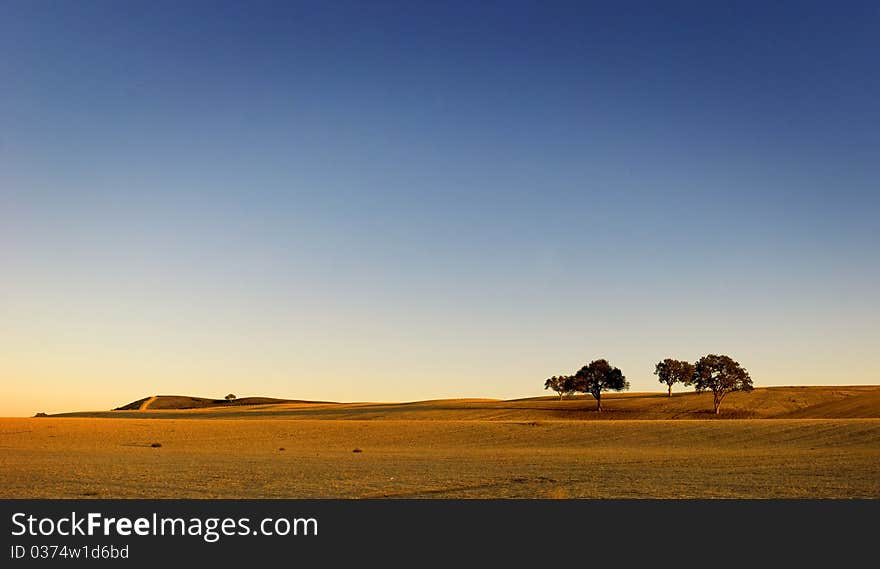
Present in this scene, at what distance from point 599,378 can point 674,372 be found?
9448 millimetres

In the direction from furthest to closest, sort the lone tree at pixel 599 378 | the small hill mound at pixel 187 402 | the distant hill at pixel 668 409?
the small hill mound at pixel 187 402 → the lone tree at pixel 599 378 → the distant hill at pixel 668 409

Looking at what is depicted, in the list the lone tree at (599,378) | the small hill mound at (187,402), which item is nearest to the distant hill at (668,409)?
the lone tree at (599,378)

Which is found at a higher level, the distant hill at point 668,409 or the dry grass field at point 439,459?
the dry grass field at point 439,459

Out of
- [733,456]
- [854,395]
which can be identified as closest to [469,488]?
[733,456]

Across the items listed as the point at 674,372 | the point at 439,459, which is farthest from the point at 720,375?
the point at 439,459

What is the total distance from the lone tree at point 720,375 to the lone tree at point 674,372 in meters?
1.18

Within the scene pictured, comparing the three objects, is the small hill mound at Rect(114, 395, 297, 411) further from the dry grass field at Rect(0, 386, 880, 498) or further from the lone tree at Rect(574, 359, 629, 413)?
the dry grass field at Rect(0, 386, 880, 498)

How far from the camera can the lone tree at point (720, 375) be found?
93.3 metres

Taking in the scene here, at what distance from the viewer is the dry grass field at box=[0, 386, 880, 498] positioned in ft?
74.7

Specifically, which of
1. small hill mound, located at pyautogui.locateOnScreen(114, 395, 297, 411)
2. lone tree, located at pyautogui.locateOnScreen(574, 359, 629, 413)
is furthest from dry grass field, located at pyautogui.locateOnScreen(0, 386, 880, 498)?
small hill mound, located at pyautogui.locateOnScreen(114, 395, 297, 411)

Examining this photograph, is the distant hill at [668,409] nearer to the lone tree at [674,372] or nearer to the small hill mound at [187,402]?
the lone tree at [674,372]

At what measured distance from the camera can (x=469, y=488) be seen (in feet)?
77.5

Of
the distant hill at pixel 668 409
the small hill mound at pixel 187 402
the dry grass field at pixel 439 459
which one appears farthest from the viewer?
the small hill mound at pixel 187 402

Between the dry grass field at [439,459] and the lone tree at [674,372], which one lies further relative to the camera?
the lone tree at [674,372]
